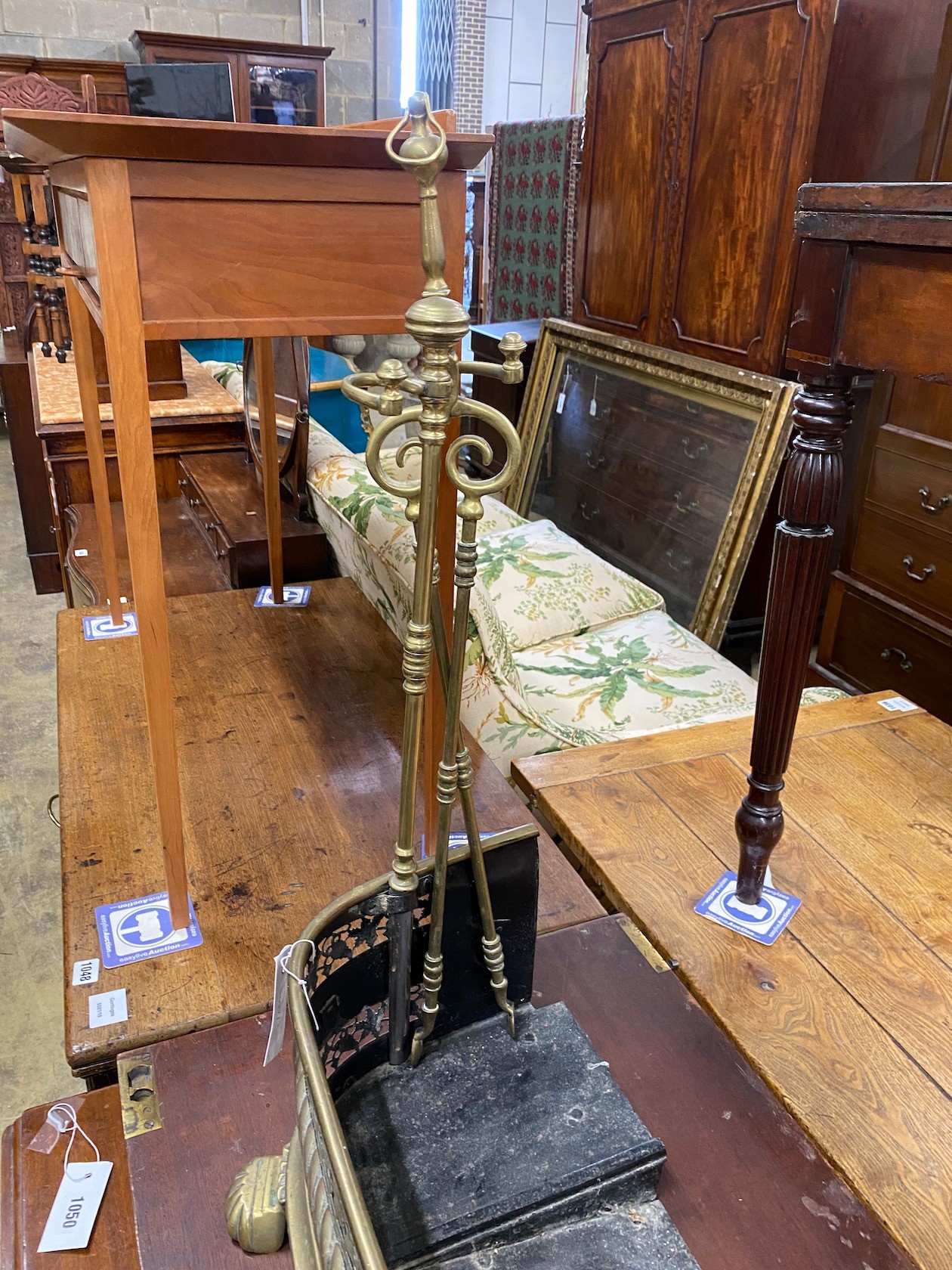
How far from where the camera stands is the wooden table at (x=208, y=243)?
865mm

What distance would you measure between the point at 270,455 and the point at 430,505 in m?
1.32

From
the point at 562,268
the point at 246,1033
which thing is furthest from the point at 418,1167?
the point at 562,268

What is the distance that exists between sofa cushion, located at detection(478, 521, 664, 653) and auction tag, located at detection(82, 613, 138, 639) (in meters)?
0.74

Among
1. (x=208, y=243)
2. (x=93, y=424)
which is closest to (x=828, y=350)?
(x=208, y=243)

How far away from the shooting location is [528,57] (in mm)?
8352

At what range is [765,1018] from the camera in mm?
1052

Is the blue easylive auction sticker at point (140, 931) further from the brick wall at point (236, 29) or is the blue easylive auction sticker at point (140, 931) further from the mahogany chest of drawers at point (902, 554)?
the brick wall at point (236, 29)

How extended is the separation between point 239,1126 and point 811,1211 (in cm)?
53

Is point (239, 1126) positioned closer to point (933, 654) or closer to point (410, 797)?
point (410, 797)

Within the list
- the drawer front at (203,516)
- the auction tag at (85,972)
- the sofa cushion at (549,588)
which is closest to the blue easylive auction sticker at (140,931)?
the auction tag at (85,972)

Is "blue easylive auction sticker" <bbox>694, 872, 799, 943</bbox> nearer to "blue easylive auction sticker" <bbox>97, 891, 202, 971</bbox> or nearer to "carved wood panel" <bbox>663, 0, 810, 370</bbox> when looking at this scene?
"blue easylive auction sticker" <bbox>97, 891, 202, 971</bbox>

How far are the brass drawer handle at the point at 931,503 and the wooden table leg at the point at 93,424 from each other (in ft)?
5.92

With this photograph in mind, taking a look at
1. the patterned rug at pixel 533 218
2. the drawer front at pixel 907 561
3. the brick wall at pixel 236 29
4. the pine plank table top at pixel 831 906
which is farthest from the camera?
the brick wall at pixel 236 29

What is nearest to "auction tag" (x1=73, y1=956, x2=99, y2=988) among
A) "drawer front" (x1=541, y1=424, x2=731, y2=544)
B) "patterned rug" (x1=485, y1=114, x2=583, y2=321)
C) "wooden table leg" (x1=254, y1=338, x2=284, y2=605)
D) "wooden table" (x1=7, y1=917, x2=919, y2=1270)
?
"wooden table" (x1=7, y1=917, x2=919, y2=1270)
